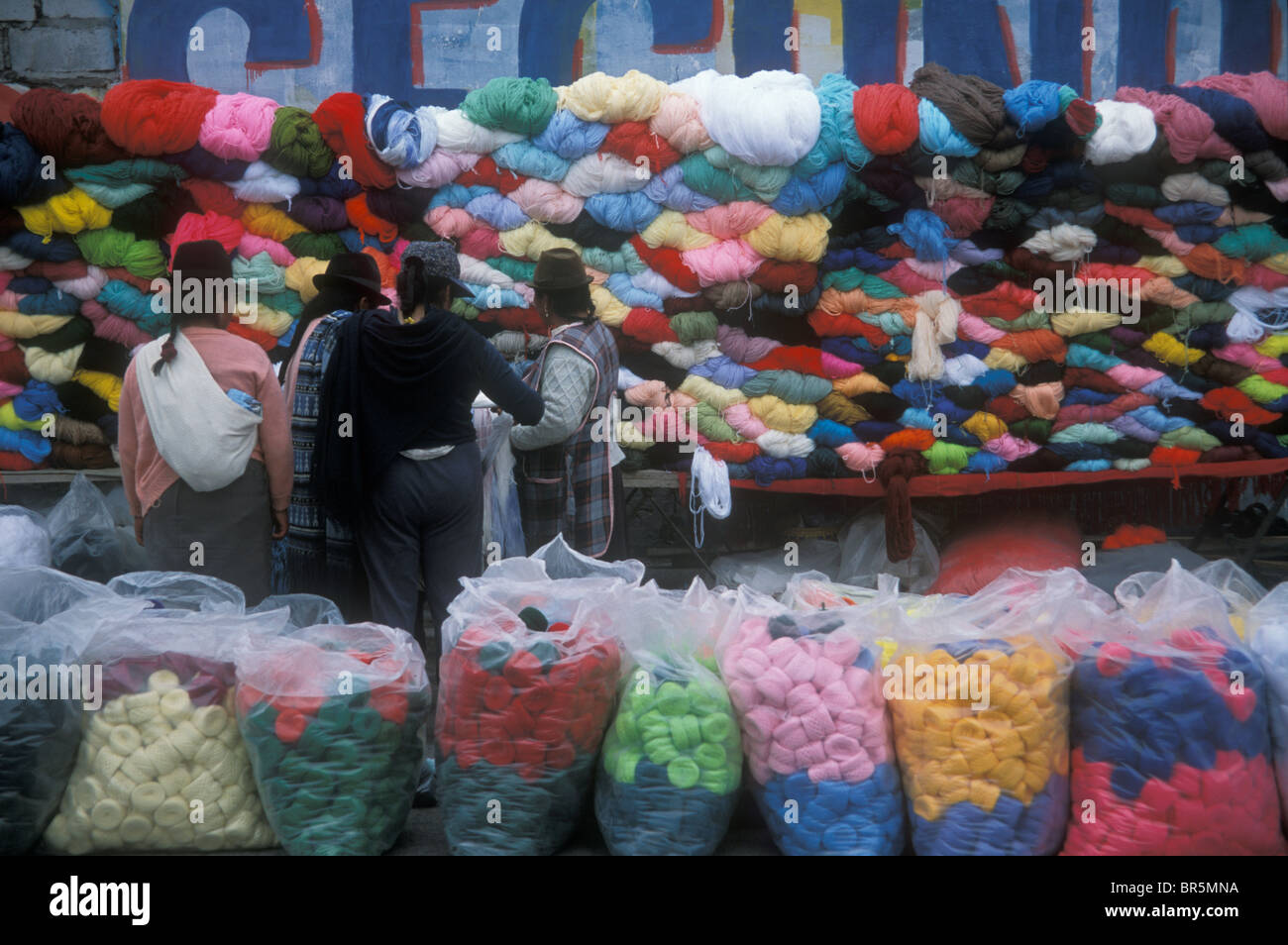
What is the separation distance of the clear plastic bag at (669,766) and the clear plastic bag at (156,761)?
78 cm

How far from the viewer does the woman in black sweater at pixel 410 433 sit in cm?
322

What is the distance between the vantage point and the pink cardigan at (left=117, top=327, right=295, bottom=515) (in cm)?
326

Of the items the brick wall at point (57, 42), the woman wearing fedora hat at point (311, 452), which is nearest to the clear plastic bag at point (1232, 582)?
the woman wearing fedora hat at point (311, 452)

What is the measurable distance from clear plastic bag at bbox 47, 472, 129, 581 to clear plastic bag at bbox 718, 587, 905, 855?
2.56 m

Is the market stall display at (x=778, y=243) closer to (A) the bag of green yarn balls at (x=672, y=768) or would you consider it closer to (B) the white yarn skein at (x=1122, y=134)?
(B) the white yarn skein at (x=1122, y=134)

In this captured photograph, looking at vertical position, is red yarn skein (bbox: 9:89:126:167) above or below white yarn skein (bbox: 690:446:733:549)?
above

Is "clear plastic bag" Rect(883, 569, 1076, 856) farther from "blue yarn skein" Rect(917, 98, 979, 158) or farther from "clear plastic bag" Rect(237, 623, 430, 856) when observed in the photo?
"blue yarn skein" Rect(917, 98, 979, 158)

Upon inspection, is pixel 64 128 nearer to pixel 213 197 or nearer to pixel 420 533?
pixel 213 197

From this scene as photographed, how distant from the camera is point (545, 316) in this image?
3.74 m

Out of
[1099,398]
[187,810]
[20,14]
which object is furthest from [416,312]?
[20,14]

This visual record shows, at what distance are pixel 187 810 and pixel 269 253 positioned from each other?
2.41 m

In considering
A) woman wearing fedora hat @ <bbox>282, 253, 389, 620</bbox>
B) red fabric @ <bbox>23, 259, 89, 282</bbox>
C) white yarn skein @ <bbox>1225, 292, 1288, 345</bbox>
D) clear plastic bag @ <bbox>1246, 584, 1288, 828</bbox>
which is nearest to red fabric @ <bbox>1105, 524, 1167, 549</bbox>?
white yarn skein @ <bbox>1225, 292, 1288, 345</bbox>

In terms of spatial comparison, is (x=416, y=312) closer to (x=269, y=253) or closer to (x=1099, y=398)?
(x=269, y=253)

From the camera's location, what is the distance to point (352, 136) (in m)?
4.32
